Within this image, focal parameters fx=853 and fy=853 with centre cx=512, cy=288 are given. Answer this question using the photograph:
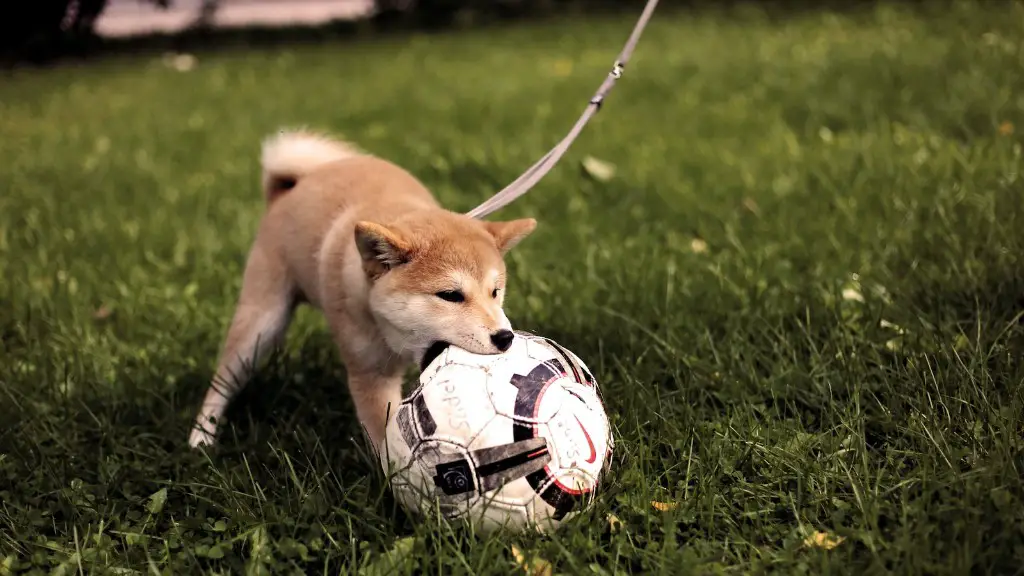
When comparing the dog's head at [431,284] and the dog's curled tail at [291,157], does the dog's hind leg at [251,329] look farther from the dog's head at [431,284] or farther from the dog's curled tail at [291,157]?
the dog's head at [431,284]

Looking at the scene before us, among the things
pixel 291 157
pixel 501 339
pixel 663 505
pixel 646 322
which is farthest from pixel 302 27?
pixel 663 505

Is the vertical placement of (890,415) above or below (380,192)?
below

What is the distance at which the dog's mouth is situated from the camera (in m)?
2.43

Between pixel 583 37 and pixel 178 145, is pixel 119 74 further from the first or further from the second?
pixel 583 37

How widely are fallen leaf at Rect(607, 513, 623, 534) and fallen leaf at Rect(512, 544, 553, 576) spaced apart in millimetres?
233

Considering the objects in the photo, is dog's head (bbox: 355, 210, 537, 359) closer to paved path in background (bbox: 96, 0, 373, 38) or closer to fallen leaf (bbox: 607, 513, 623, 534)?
fallen leaf (bbox: 607, 513, 623, 534)

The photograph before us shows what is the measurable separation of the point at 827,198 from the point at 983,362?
2.17 m

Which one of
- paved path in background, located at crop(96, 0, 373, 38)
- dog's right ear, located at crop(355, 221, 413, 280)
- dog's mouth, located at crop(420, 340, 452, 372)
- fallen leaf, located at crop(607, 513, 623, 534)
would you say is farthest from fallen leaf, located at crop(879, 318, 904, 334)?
paved path in background, located at crop(96, 0, 373, 38)

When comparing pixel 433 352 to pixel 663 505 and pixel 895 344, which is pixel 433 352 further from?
pixel 895 344

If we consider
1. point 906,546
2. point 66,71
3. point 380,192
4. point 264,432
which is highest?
point 380,192

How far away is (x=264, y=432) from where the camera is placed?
9.51 ft

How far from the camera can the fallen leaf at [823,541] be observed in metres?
2.07

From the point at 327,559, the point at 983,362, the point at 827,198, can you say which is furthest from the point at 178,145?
the point at 983,362

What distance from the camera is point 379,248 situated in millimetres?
2475
